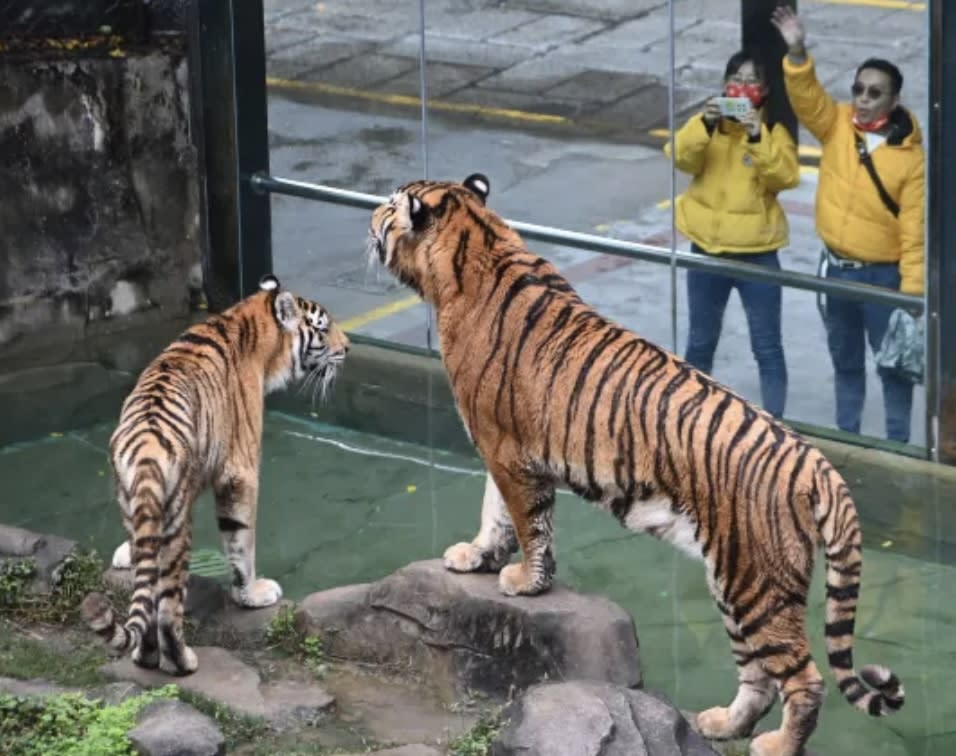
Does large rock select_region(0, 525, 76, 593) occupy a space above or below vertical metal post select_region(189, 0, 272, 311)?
below

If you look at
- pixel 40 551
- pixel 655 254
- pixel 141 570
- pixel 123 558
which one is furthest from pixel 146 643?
pixel 655 254

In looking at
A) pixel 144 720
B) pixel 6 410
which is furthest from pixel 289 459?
pixel 144 720

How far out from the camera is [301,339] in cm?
791

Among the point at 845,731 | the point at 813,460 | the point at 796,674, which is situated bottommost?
the point at 845,731

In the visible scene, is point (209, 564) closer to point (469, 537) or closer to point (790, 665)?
point (469, 537)

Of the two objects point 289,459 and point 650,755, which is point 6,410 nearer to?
point 289,459

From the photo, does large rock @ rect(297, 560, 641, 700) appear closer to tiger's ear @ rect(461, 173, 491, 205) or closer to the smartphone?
→ tiger's ear @ rect(461, 173, 491, 205)

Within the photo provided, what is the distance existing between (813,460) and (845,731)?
118 centimetres

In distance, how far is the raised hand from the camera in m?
9.22

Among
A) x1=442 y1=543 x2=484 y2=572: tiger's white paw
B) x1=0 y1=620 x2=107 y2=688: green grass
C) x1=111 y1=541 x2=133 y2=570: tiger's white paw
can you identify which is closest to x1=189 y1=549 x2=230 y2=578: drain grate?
x1=111 y1=541 x2=133 y2=570: tiger's white paw

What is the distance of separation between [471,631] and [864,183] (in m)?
3.18

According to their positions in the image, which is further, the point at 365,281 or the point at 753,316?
the point at 365,281

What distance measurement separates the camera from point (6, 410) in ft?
33.6

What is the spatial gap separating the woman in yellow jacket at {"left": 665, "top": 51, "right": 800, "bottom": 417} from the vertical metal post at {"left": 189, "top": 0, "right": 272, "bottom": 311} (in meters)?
2.48
